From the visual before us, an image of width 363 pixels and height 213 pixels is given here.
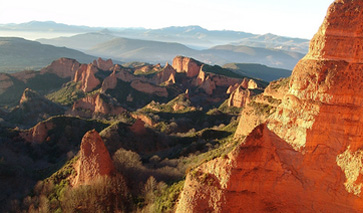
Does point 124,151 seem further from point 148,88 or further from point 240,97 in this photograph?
point 148,88

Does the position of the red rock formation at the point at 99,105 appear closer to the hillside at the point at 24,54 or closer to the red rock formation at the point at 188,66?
the red rock formation at the point at 188,66

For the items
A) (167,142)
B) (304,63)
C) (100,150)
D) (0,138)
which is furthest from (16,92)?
(304,63)

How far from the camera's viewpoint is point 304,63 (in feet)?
46.8

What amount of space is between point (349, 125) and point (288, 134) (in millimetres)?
2270

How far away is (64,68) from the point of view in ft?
290

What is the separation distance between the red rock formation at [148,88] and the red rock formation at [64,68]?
68.5ft

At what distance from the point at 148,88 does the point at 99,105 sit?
18.5 meters

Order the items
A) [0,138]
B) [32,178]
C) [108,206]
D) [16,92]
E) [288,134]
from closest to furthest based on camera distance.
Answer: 1. [288,134]
2. [108,206]
3. [32,178]
4. [0,138]
5. [16,92]

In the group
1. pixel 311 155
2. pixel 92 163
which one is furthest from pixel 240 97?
pixel 311 155

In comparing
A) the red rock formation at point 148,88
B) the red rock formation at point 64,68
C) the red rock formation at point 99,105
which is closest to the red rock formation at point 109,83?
the red rock formation at point 148,88

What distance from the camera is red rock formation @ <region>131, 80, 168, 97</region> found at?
7512cm

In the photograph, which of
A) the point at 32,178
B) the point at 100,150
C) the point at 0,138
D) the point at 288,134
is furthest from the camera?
the point at 0,138

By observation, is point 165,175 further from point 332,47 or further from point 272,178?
point 332,47

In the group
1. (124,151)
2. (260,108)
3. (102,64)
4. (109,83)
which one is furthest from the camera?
(102,64)
